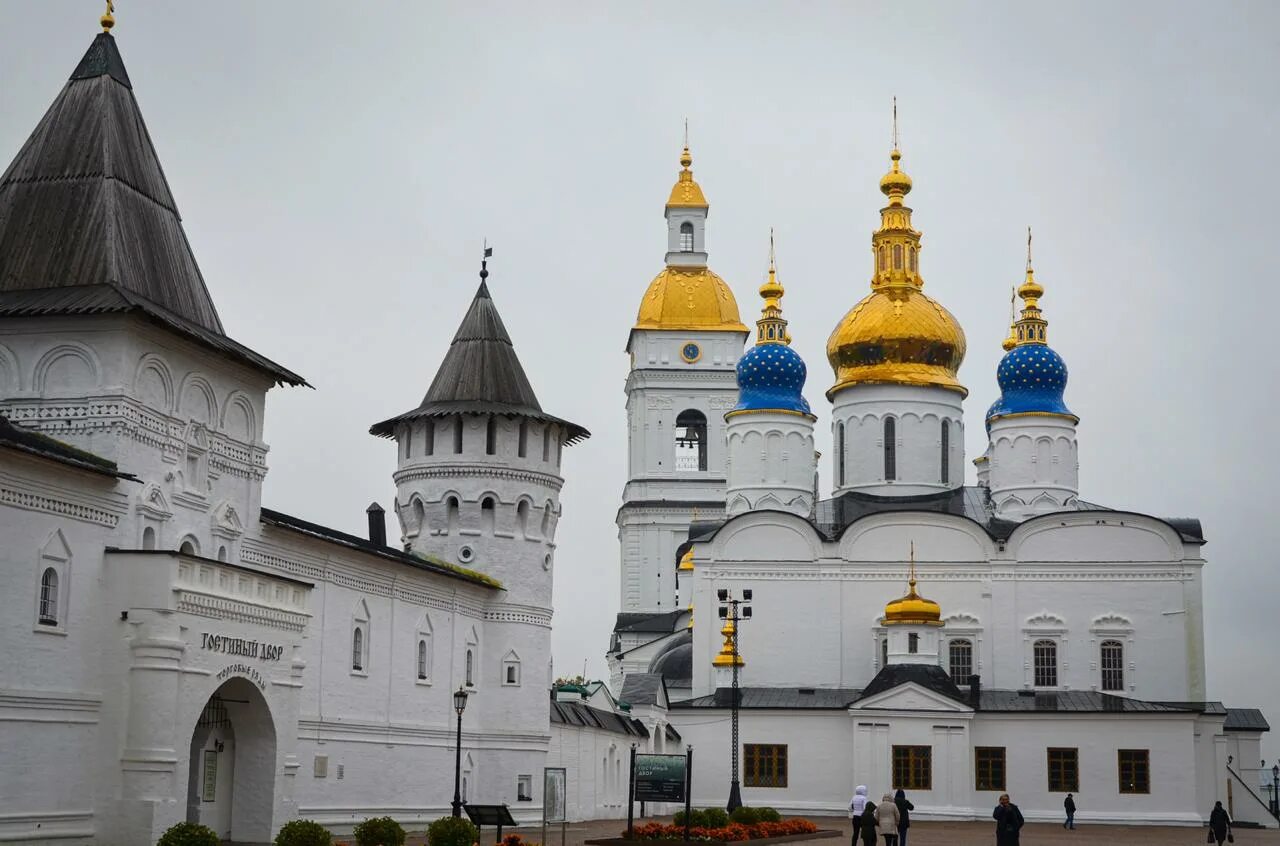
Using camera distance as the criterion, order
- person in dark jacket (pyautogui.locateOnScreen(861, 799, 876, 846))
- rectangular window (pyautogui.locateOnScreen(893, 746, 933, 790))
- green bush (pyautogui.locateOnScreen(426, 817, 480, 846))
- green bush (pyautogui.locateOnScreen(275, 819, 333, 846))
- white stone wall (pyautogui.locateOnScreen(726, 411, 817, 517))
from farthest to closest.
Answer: white stone wall (pyautogui.locateOnScreen(726, 411, 817, 517)) < rectangular window (pyautogui.locateOnScreen(893, 746, 933, 790)) < person in dark jacket (pyautogui.locateOnScreen(861, 799, 876, 846)) < green bush (pyautogui.locateOnScreen(426, 817, 480, 846)) < green bush (pyautogui.locateOnScreen(275, 819, 333, 846))

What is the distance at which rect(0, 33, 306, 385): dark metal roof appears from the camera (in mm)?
24344

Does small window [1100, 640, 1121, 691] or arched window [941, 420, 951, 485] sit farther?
arched window [941, 420, 951, 485]

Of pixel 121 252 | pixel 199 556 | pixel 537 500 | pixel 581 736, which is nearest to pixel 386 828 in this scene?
pixel 199 556

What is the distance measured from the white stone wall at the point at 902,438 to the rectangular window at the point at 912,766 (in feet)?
33.1

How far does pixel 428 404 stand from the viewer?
35.8 m

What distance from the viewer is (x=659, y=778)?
26.6 metres

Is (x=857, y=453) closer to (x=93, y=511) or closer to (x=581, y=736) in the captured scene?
(x=581, y=736)

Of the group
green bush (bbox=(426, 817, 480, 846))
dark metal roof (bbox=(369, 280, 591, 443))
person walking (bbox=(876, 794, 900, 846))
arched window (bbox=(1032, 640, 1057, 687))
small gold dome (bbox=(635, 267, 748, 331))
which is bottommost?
green bush (bbox=(426, 817, 480, 846))

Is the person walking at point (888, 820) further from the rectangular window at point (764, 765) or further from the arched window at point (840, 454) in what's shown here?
the arched window at point (840, 454)

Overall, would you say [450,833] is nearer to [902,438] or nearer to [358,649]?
[358,649]

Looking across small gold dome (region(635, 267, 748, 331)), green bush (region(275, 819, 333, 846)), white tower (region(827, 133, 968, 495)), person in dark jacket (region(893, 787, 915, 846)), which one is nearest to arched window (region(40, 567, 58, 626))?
green bush (region(275, 819, 333, 846))

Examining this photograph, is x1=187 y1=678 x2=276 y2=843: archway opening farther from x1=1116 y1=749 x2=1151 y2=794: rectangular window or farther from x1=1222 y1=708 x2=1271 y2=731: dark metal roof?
x1=1222 y1=708 x2=1271 y2=731: dark metal roof

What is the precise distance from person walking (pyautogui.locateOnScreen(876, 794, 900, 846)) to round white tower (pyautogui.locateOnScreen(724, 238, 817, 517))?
88.7 feet

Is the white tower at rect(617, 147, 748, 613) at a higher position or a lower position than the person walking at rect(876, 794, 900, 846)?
higher
